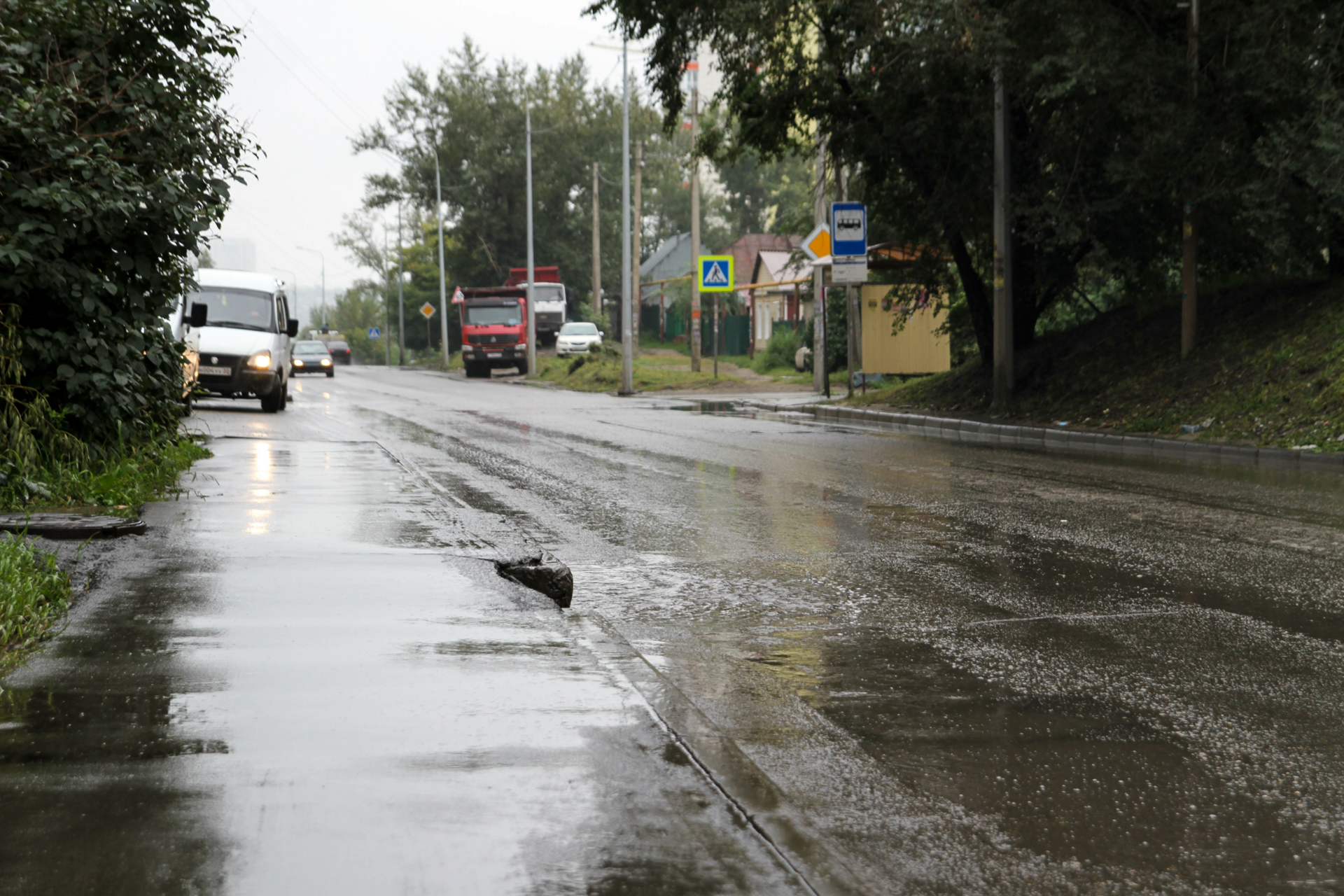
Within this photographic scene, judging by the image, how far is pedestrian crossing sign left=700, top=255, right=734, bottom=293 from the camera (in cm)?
3303

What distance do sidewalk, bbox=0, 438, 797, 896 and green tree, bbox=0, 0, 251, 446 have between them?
340cm

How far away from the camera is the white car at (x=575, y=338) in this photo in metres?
55.0

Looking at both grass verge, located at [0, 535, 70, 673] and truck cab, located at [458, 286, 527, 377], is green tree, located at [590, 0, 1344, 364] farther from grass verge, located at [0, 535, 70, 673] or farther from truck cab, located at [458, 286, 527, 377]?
truck cab, located at [458, 286, 527, 377]

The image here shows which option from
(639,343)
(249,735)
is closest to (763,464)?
(249,735)

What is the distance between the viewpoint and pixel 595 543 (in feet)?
29.9

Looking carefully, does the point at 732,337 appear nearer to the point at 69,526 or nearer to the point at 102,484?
the point at 102,484

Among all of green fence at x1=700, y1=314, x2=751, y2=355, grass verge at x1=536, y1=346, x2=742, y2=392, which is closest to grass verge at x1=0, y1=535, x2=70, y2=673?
grass verge at x1=536, y1=346, x2=742, y2=392

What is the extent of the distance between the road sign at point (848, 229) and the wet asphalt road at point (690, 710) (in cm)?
1526

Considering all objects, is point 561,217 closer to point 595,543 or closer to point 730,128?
point 730,128

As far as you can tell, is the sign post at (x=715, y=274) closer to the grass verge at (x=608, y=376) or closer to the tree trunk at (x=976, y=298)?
the grass verge at (x=608, y=376)

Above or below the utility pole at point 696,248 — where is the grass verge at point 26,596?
below

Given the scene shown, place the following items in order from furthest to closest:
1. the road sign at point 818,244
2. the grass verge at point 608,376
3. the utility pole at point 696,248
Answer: the utility pole at point 696,248 → the grass verge at point 608,376 → the road sign at point 818,244

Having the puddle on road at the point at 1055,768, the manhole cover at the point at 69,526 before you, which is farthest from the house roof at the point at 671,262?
the puddle on road at the point at 1055,768

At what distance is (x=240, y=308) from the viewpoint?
23844 mm
